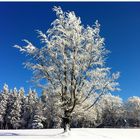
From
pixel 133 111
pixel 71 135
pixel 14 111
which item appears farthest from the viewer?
pixel 133 111

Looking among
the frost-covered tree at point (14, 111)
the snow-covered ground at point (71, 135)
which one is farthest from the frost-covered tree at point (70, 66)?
the frost-covered tree at point (14, 111)

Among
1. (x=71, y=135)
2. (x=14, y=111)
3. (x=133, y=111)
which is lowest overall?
(x=71, y=135)

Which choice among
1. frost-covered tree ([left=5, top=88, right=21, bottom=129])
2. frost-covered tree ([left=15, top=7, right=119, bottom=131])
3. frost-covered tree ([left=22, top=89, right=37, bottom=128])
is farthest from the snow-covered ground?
frost-covered tree ([left=22, top=89, right=37, bottom=128])

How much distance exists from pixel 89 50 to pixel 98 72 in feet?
8.00

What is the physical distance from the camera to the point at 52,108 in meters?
34.4

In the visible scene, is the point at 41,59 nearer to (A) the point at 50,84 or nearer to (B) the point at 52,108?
(A) the point at 50,84

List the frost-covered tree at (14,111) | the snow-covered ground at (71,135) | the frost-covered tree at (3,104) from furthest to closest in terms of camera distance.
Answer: the frost-covered tree at (3,104) → the frost-covered tree at (14,111) → the snow-covered ground at (71,135)

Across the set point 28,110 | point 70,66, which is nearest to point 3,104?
point 28,110

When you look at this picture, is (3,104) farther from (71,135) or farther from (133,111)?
(71,135)

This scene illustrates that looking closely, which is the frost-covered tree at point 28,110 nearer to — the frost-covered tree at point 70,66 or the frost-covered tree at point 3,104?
the frost-covered tree at point 3,104

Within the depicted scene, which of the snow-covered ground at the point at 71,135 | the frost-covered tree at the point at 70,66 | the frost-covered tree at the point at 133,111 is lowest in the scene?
the snow-covered ground at the point at 71,135

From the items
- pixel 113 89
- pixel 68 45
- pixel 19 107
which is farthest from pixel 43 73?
pixel 19 107

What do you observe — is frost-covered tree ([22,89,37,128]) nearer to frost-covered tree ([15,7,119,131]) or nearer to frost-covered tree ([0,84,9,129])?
frost-covered tree ([0,84,9,129])

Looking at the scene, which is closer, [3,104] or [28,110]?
[3,104]
